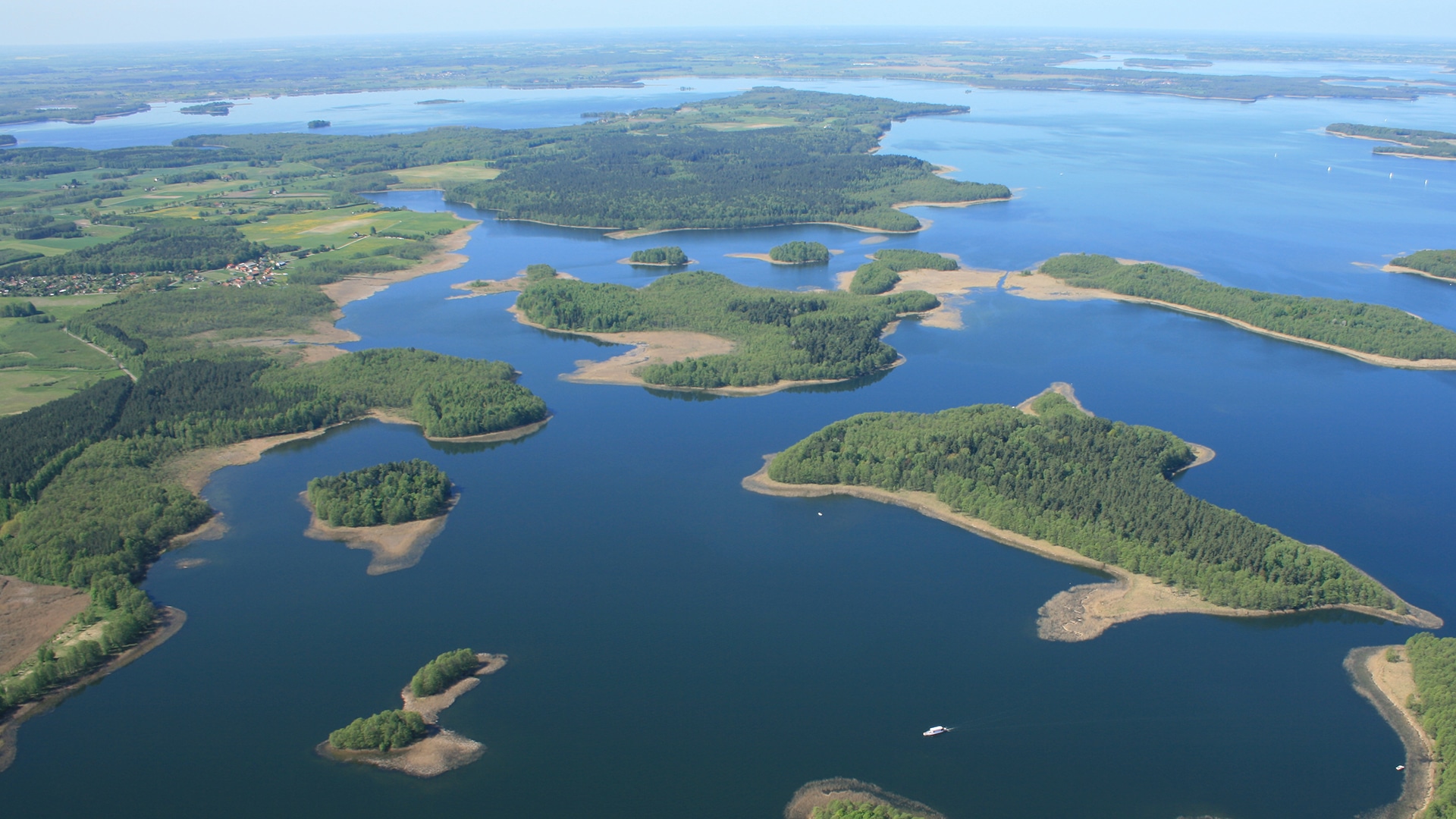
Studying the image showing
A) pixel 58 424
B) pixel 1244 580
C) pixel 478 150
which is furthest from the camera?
pixel 478 150

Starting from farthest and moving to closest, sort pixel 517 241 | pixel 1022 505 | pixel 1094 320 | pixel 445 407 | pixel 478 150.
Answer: pixel 478 150 → pixel 517 241 → pixel 1094 320 → pixel 445 407 → pixel 1022 505

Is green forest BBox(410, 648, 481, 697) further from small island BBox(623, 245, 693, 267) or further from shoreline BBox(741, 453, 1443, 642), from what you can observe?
small island BBox(623, 245, 693, 267)

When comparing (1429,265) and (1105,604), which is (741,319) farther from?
(1429,265)

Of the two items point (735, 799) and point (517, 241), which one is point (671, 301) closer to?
point (517, 241)

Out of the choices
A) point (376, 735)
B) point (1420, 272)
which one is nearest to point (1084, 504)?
point (376, 735)

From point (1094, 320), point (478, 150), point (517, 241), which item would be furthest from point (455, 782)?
point (478, 150)

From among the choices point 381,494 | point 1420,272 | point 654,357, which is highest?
point 1420,272

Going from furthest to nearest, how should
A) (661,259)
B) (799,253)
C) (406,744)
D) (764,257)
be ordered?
(764,257), (799,253), (661,259), (406,744)

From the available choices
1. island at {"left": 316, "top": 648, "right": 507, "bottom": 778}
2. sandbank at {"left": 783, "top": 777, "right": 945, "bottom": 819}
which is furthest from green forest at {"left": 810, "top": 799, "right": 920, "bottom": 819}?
island at {"left": 316, "top": 648, "right": 507, "bottom": 778}
